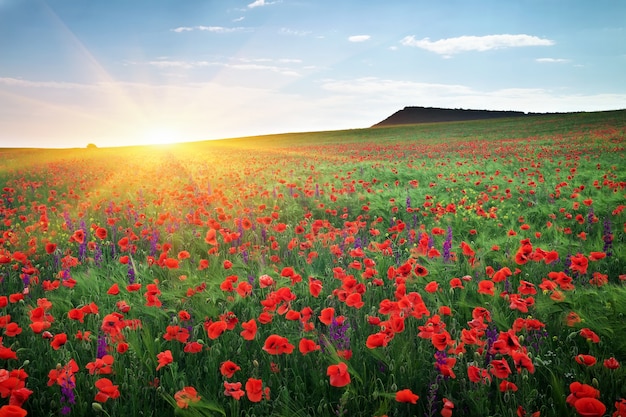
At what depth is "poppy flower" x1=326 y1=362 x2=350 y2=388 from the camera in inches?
70.9

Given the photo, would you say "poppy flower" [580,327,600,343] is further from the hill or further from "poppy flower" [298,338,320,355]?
the hill

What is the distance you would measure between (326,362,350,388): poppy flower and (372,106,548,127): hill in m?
69.9

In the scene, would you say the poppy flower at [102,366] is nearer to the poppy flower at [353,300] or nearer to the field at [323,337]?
the field at [323,337]

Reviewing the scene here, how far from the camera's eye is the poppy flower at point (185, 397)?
1.81 meters

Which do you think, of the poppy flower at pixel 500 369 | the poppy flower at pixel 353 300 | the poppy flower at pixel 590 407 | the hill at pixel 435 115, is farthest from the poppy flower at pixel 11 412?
the hill at pixel 435 115

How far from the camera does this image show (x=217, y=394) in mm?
2186

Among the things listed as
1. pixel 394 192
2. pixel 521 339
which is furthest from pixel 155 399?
pixel 394 192

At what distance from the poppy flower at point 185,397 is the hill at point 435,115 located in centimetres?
7004

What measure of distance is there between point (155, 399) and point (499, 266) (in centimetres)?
312

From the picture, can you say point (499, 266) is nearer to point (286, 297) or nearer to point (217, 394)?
point (286, 297)

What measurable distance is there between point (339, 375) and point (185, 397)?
0.73 metres

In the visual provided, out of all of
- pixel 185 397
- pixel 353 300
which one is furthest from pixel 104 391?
pixel 353 300

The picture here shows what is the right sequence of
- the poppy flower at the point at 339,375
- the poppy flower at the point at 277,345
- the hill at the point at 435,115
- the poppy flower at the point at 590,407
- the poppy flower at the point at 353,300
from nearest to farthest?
1. the poppy flower at the point at 590,407
2. the poppy flower at the point at 339,375
3. the poppy flower at the point at 277,345
4. the poppy flower at the point at 353,300
5. the hill at the point at 435,115

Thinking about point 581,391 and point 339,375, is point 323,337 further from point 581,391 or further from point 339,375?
point 581,391
